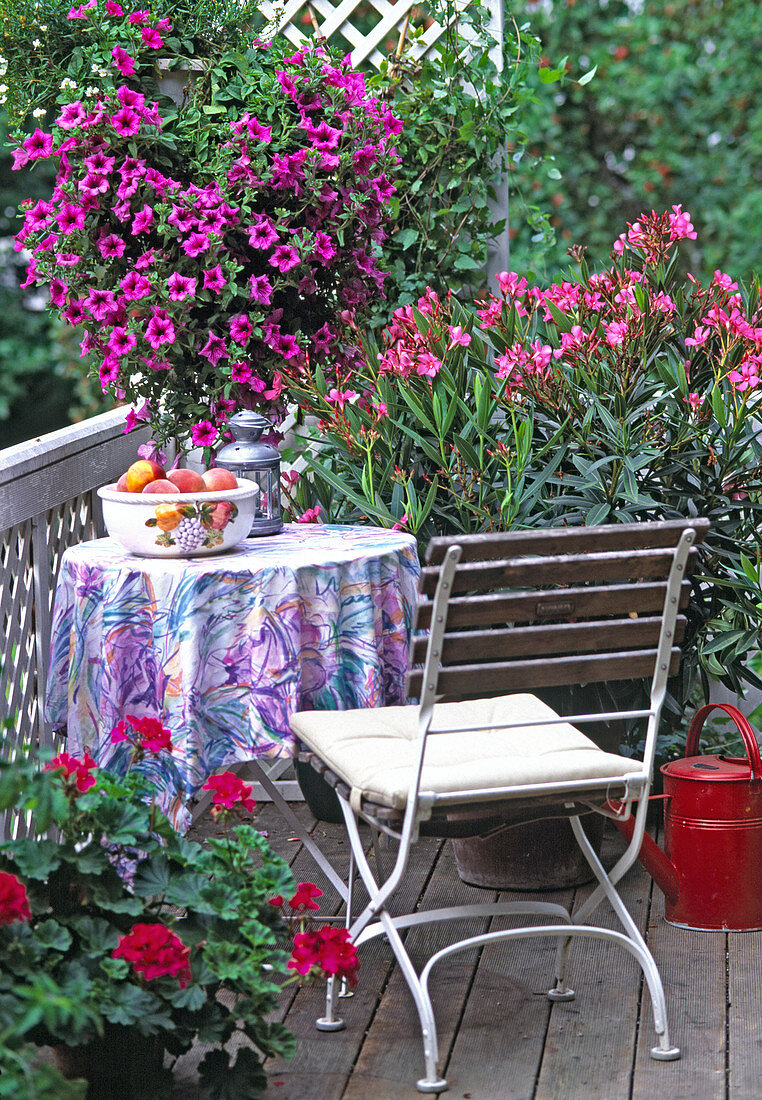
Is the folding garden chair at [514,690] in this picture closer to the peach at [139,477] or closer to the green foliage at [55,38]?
the peach at [139,477]

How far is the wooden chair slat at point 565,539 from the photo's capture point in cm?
211

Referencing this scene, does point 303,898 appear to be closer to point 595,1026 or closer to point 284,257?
point 595,1026

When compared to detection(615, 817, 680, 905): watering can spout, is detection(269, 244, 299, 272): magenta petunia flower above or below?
above

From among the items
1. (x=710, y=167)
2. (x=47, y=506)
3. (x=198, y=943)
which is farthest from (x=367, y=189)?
(x=710, y=167)

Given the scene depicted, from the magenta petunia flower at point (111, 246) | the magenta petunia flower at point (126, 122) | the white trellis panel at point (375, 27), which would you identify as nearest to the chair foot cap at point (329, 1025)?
the magenta petunia flower at point (111, 246)

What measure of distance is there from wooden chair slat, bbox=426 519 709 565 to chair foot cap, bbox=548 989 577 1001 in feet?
2.98

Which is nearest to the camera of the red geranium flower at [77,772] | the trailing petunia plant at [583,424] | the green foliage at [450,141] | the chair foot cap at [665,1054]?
the red geranium flower at [77,772]

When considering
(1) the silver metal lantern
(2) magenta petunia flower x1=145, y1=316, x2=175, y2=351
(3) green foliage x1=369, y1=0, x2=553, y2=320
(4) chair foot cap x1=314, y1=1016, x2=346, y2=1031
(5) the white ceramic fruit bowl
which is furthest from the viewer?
(3) green foliage x1=369, y1=0, x2=553, y2=320

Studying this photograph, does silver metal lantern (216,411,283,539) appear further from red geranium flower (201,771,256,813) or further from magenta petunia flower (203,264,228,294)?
red geranium flower (201,771,256,813)

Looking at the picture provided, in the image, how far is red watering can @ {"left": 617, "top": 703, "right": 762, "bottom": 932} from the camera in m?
2.88

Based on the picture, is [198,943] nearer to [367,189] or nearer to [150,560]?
[150,560]

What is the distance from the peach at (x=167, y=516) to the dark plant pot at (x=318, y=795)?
0.99m

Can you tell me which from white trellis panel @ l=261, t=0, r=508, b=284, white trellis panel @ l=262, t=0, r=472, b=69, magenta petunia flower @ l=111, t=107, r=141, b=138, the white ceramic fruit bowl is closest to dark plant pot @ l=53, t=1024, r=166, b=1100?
the white ceramic fruit bowl

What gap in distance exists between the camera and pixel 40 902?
6.63ft
